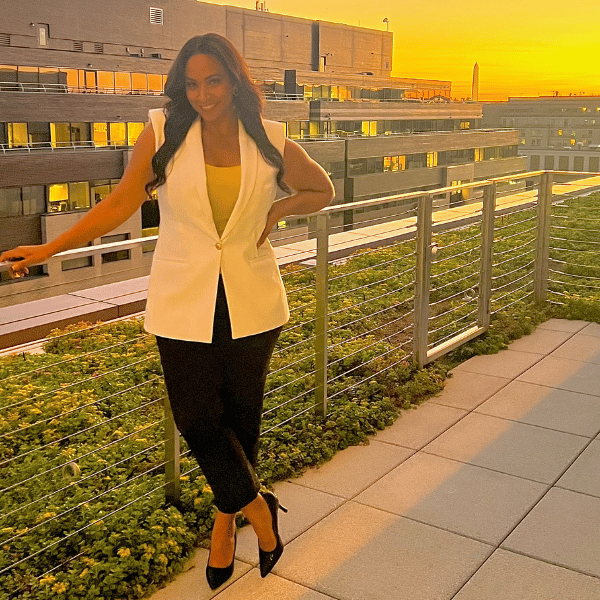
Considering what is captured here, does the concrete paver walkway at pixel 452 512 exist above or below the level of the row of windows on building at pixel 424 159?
above

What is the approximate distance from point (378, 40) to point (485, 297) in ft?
342

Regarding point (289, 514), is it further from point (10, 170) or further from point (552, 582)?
point (10, 170)

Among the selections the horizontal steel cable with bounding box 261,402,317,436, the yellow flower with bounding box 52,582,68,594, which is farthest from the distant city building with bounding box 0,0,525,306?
the yellow flower with bounding box 52,582,68,594

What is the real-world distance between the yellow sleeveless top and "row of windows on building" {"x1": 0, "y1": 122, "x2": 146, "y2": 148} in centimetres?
4394

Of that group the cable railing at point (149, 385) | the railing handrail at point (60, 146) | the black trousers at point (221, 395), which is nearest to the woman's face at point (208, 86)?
the black trousers at point (221, 395)

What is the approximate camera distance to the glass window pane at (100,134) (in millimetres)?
48453

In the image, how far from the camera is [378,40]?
10506 centimetres

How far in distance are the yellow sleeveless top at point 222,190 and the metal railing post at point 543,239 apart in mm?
5038

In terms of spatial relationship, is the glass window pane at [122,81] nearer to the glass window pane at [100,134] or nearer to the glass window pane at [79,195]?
the glass window pane at [100,134]

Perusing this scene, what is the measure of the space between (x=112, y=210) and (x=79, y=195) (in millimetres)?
44470

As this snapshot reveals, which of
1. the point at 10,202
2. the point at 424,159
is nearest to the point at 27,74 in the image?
the point at 10,202

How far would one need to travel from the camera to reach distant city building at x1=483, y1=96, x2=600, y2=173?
150 metres

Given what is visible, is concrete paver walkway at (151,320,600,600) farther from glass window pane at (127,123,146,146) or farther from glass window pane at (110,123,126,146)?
glass window pane at (127,123,146,146)

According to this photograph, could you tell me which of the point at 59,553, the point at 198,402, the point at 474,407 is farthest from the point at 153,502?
the point at 474,407
